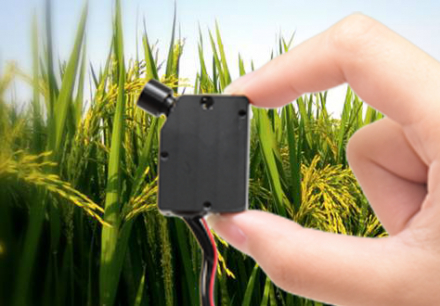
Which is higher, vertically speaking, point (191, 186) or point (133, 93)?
point (133, 93)

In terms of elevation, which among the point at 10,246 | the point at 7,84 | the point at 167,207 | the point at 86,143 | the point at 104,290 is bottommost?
the point at 104,290

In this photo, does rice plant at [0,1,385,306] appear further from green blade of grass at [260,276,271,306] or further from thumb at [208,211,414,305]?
thumb at [208,211,414,305]

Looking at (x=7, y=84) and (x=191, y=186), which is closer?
(x=191, y=186)

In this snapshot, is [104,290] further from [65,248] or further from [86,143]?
[86,143]

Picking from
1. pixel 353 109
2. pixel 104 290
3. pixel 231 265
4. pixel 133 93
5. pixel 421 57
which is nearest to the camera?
pixel 421 57

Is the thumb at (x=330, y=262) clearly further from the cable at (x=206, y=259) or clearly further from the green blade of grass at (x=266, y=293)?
the green blade of grass at (x=266, y=293)

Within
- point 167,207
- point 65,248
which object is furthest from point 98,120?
point 167,207

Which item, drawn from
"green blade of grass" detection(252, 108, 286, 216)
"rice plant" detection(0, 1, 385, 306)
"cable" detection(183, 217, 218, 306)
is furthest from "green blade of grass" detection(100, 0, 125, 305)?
"cable" detection(183, 217, 218, 306)

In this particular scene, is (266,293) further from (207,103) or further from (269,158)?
(207,103)
